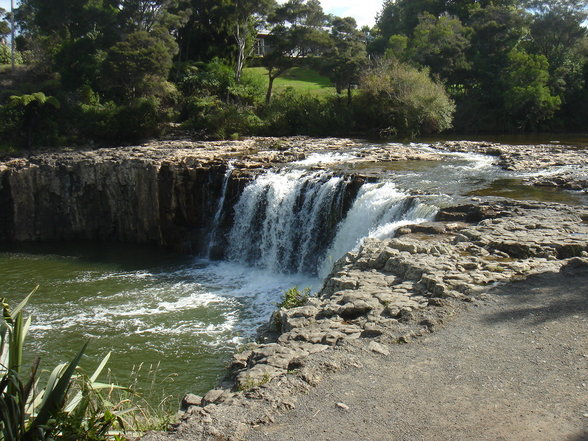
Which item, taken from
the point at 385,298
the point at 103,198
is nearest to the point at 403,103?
the point at 103,198

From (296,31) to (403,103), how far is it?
8144mm

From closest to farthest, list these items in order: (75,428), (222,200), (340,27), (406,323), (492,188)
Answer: (75,428)
(406,323)
(492,188)
(222,200)
(340,27)

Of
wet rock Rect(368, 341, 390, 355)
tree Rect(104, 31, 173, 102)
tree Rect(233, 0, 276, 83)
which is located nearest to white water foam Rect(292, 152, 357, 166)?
tree Rect(104, 31, 173, 102)

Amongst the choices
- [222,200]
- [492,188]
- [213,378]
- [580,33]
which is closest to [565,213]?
[492,188]

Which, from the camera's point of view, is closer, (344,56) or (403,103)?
(403,103)

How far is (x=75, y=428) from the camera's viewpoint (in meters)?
5.52

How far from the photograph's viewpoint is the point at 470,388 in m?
6.87

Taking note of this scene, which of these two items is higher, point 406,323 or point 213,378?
point 406,323

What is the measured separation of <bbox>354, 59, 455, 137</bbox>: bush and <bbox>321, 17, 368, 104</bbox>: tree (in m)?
1.87

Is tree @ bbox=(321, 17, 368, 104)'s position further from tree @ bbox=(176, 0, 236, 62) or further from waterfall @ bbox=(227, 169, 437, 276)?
waterfall @ bbox=(227, 169, 437, 276)

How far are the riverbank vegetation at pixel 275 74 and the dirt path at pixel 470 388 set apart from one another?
2407cm

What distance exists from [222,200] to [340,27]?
1970 cm

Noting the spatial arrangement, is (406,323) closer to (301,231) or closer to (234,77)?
(301,231)

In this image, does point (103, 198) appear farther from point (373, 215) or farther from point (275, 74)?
point (275, 74)
